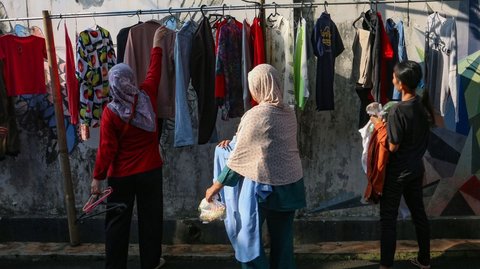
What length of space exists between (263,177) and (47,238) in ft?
10.5

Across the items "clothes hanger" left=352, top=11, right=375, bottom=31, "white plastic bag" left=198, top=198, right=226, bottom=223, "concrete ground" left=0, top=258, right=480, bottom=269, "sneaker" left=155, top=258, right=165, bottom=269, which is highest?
"clothes hanger" left=352, top=11, right=375, bottom=31

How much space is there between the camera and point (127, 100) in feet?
12.6

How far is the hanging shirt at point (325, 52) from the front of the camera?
4535 millimetres

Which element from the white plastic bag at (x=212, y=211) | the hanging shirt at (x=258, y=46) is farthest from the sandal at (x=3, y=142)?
the hanging shirt at (x=258, y=46)

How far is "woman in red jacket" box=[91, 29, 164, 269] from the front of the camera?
3.83 meters

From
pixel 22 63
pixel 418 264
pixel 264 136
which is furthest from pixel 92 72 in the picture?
pixel 418 264

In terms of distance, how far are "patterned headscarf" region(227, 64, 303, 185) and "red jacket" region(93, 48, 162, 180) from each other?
95 centimetres

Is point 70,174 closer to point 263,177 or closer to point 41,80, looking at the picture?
point 41,80

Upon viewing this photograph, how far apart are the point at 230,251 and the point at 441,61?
2.70 m

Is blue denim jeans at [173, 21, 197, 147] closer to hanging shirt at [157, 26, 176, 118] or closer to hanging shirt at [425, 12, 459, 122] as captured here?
hanging shirt at [157, 26, 176, 118]

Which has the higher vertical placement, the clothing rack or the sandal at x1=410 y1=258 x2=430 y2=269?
the clothing rack

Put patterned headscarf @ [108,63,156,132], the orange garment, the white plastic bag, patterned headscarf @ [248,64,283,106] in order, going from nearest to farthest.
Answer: patterned headscarf @ [248,64,283,106]
the white plastic bag
patterned headscarf @ [108,63,156,132]
the orange garment

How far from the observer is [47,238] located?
5484 mm

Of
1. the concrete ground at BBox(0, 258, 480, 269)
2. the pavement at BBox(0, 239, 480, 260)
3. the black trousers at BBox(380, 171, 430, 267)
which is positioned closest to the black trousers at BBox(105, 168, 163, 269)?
the concrete ground at BBox(0, 258, 480, 269)
